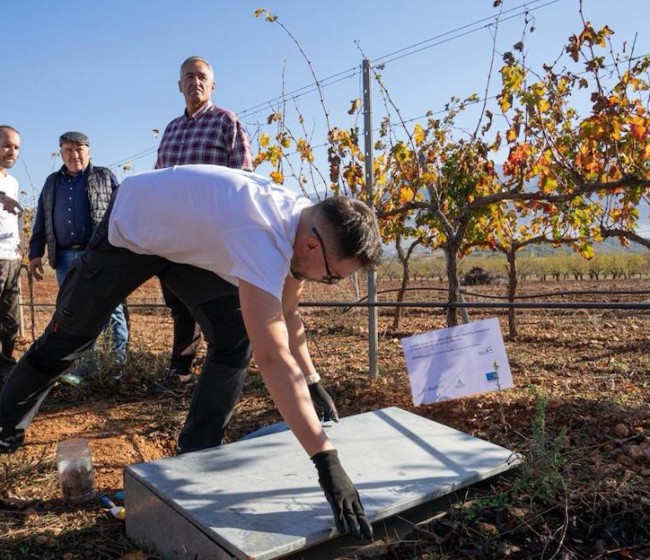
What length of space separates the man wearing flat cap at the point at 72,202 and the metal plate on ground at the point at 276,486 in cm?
209

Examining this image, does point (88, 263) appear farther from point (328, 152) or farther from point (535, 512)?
point (328, 152)

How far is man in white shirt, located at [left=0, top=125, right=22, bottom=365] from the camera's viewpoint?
3.72 metres

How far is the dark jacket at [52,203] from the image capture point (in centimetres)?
368

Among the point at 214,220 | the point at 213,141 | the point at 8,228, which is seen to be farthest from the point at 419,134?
the point at 214,220

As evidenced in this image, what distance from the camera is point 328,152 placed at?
5.42 m

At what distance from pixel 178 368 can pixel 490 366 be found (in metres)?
1.96

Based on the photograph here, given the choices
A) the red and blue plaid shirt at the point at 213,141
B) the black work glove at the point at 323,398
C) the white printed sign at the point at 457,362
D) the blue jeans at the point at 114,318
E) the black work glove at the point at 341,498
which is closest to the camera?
the black work glove at the point at 341,498

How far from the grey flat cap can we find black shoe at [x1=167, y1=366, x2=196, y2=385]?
1.50 metres

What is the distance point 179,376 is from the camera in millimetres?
3670

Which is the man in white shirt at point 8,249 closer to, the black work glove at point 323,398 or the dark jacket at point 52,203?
the dark jacket at point 52,203

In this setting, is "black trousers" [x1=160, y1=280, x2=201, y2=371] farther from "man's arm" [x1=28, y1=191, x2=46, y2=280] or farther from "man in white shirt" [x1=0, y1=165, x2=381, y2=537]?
"man in white shirt" [x1=0, y1=165, x2=381, y2=537]

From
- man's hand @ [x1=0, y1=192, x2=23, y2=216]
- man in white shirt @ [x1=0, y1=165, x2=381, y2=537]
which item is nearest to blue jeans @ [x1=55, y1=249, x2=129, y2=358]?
man's hand @ [x1=0, y1=192, x2=23, y2=216]

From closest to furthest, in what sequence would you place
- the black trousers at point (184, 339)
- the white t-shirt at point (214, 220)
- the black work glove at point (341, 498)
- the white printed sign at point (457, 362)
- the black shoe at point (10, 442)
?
1. the black work glove at point (341, 498)
2. the white t-shirt at point (214, 220)
3. the black shoe at point (10, 442)
4. the white printed sign at point (457, 362)
5. the black trousers at point (184, 339)

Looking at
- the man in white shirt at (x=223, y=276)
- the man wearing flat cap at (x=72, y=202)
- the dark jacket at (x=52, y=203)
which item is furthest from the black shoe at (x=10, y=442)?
the dark jacket at (x=52, y=203)
